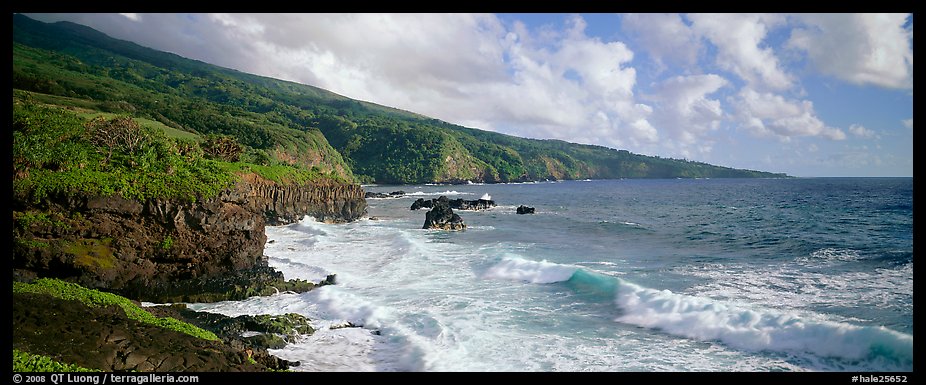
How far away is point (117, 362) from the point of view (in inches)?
328

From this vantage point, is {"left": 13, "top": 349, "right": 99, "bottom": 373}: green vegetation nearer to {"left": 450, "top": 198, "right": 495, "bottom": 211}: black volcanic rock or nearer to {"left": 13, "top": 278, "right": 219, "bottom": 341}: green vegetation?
{"left": 13, "top": 278, "right": 219, "bottom": 341}: green vegetation

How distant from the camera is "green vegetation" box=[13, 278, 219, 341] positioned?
11461mm

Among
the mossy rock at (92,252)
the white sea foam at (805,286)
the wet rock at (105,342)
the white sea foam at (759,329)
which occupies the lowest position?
the white sea foam at (759,329)

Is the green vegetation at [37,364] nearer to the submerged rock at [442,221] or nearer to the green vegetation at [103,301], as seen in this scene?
the green vegetation at [103,301]

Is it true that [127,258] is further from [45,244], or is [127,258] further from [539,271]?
[539,271]

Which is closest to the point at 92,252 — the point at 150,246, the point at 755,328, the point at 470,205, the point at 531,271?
the point at 150,246

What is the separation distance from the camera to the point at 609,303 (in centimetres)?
1792

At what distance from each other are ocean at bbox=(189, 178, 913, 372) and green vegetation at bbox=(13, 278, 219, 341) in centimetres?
227

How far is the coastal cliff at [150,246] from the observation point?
16547 millimetres

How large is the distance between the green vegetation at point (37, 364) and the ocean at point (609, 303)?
5423mm

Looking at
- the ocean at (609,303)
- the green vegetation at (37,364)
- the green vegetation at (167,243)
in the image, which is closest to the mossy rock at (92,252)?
the green vegetation at (167,243)

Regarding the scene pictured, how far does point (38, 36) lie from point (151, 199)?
20659 cm

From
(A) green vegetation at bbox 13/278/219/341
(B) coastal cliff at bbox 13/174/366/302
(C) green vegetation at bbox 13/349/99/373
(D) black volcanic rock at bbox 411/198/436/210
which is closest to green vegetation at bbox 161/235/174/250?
(B) coastal cliff at bbox 13/174/366/302
